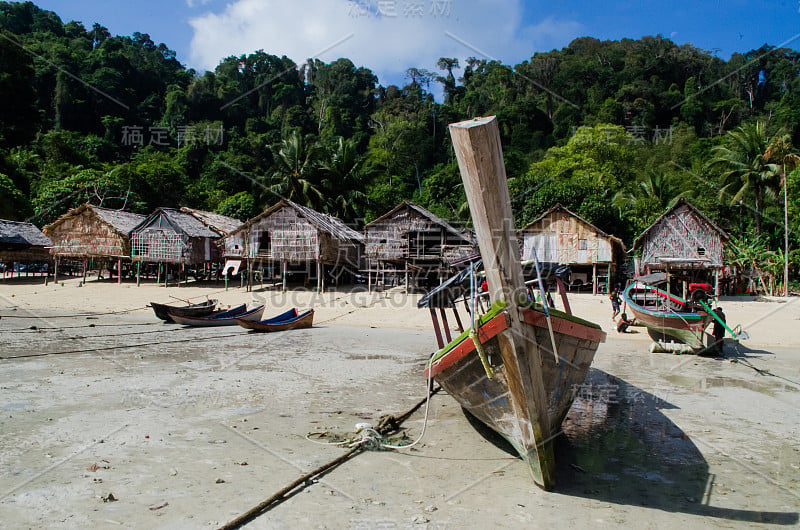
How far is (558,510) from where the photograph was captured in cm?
502

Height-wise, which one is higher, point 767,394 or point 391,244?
point 391,244

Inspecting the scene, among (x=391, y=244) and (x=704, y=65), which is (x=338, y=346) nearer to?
(x=391, y=244)

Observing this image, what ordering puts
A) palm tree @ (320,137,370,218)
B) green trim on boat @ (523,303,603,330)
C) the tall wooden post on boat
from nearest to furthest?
the tall wooden post on boat < green trim on boat @ (523,303,603,330) < palm tree @ (320,137,370,218)

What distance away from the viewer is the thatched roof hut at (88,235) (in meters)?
29.0

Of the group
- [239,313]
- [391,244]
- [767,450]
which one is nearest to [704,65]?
[391,244]

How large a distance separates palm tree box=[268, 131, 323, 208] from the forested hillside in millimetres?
100

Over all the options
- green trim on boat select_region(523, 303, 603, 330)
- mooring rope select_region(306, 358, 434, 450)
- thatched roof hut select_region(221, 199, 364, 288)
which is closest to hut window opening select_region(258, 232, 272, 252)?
thatched roof hut select_region(221, 199, 364, 288)

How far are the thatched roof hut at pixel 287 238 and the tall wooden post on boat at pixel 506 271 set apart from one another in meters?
21.4

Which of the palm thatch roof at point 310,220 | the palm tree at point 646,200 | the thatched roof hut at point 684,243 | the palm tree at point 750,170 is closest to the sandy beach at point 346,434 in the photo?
the thatched roof hut at point 684,243

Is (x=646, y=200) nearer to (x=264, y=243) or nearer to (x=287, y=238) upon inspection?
(x=287, y=238)

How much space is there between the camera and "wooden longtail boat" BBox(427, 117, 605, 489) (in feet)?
14.3

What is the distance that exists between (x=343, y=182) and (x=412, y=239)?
34.5 ft

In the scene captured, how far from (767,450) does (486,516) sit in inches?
159

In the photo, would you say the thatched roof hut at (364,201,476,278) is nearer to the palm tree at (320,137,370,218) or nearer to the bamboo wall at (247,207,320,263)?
the bamboo wall at (247,207,320,263)
